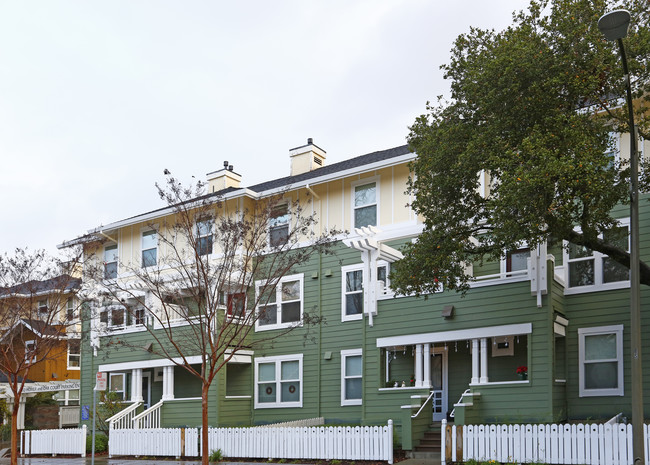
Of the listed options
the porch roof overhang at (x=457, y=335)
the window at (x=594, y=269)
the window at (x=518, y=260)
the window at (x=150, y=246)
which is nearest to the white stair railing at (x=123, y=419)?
the window at (x=150, y=246)

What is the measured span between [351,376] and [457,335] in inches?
187

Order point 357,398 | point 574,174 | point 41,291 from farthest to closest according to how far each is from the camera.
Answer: point 41,291
point 357,398
point 574,174

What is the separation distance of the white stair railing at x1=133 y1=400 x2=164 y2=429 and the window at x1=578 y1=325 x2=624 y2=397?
570 inches

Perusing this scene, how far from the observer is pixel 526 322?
19031 millimetres

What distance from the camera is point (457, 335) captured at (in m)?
20.3

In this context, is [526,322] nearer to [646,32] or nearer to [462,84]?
[462,84]

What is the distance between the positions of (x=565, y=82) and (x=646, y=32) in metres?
1.75

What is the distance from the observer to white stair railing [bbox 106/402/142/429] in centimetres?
2500

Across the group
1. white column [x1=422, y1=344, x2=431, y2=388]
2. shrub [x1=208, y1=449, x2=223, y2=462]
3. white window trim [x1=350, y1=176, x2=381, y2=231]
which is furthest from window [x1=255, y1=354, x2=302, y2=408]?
white column [x1=422, y1=344, x2=431, y2=388]

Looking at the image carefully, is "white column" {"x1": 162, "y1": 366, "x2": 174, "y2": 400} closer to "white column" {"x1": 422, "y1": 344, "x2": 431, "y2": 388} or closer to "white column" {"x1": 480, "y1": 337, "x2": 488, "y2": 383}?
"white column" {"x1": 422, "y1": 344, "x2": 431, "y2": 388}

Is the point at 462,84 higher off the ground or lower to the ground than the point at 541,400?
higher

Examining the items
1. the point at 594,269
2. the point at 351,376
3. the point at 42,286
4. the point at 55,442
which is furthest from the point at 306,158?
the point at 55,442

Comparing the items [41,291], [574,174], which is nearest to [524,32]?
[574,174]

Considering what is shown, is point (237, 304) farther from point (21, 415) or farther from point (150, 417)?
point (21, 415)
